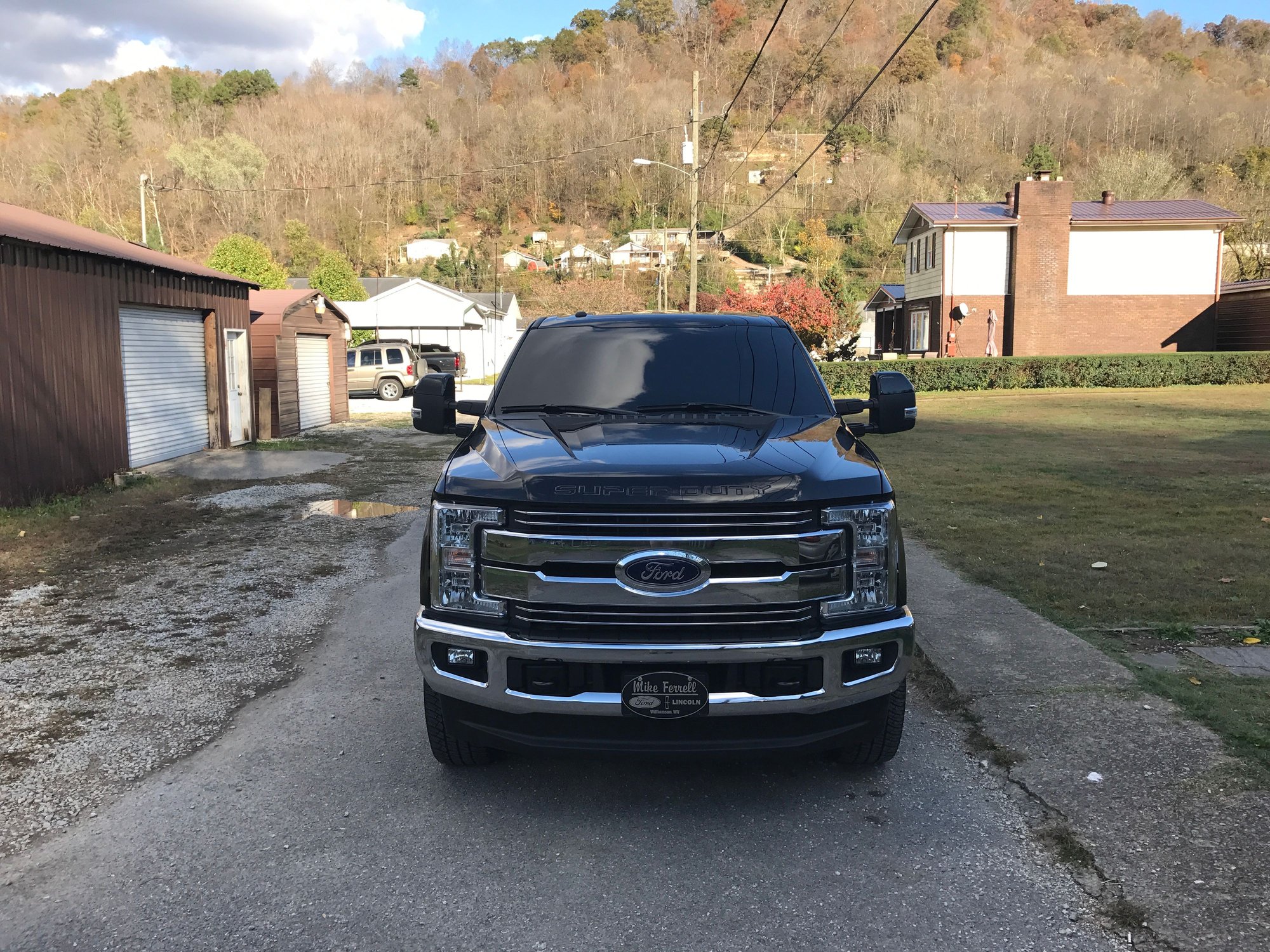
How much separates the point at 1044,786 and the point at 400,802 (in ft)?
8.23

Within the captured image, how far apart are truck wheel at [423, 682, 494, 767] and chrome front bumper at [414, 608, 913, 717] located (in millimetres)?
414

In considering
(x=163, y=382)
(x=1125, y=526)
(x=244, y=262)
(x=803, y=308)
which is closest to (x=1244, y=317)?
(x=803, y=308)

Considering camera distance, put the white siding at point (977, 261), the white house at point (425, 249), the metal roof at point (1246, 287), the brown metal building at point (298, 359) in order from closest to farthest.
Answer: the brown metal building at point (298, 359), the metal roof at point (1246, 287), the white siding at point (977, 261), the white house at point (425, 249)

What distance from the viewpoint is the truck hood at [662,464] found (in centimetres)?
322

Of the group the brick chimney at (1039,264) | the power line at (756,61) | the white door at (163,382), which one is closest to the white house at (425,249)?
the brick chimney at (1039,264)

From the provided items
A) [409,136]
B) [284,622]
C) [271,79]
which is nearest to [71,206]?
[409,136]

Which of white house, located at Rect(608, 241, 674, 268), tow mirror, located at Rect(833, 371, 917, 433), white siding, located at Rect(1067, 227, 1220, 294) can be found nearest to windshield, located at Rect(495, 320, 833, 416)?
tow mirror, located at Rect(833, 371, 917, 433)

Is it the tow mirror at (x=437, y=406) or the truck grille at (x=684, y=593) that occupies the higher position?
the tow mirror at (x=437, y=406)

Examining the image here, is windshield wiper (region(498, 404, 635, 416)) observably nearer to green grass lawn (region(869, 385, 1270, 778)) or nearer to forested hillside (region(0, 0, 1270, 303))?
green grass lawn (region(869, 385, 1270, 778))

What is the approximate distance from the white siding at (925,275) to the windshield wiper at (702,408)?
38.5 m

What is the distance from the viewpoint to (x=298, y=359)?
2086 cm

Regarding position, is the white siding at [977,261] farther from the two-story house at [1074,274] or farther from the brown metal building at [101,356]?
the brown metal building at [101,356]

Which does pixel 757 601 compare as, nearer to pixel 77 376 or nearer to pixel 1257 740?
pixel 1257 740

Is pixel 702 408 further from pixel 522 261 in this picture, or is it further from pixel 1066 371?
pixel 522 261
